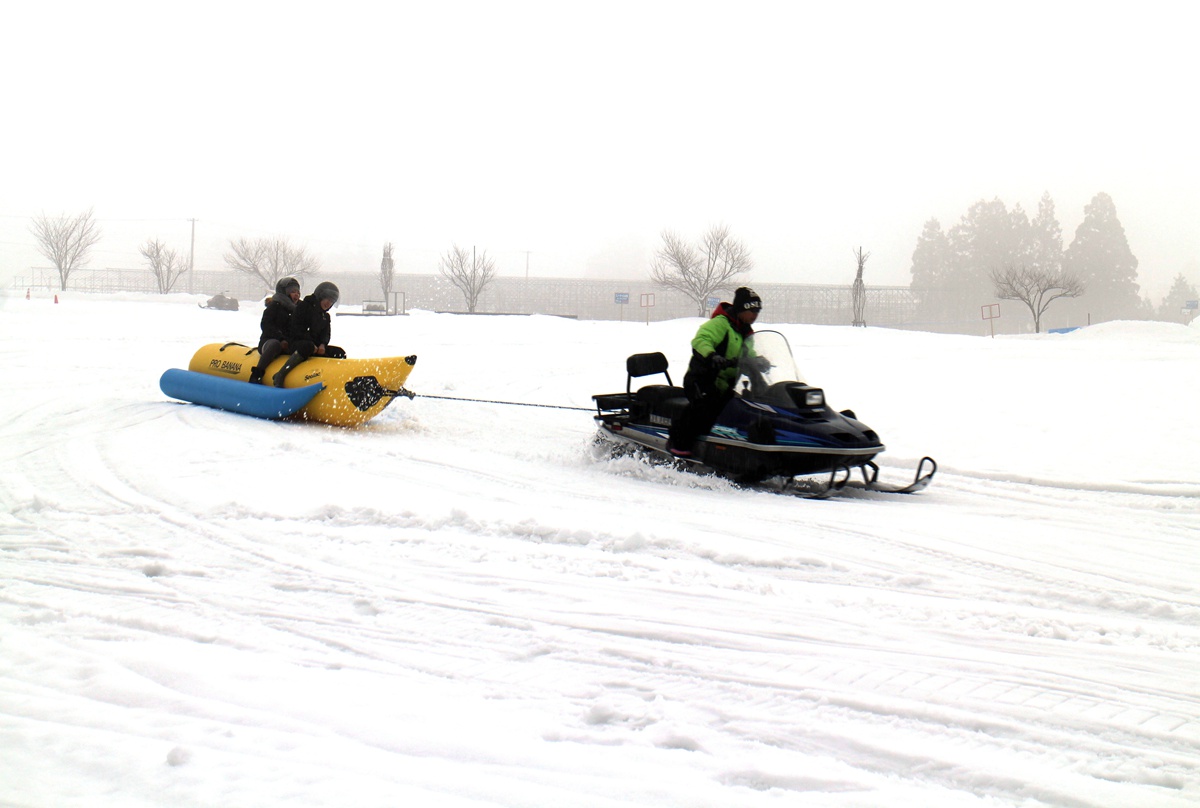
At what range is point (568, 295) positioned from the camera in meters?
66.6

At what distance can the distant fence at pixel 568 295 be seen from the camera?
205ft

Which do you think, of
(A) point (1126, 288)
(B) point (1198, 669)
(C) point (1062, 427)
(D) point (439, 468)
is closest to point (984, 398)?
(C) point (1062, 427)

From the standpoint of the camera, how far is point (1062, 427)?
380 inches

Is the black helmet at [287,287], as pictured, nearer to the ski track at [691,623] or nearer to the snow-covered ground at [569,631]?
the snow-covered ground at [569,631]

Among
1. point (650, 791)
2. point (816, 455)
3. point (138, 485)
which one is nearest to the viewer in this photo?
point (650, 791)

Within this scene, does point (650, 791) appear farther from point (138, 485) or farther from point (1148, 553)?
point (138, 485)

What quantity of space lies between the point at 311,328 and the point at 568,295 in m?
57.2

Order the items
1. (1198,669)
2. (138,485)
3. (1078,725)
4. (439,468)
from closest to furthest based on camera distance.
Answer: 1. (1078,725)
2. (1198,669)
3. (138,485)
4. (439,468)

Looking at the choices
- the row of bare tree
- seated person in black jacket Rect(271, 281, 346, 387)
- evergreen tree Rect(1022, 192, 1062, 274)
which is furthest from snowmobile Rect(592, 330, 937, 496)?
evergreen tree Rect(1022, 192, 1062, 274)

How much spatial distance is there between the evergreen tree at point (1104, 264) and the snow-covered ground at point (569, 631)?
5887cm

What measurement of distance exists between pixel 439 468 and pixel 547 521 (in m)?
2.19

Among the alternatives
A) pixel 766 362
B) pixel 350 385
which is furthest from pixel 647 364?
pixel 350 385

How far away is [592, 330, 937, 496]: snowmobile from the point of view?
6340 millimetres

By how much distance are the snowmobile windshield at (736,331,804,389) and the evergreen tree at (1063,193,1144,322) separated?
59.8 meters
